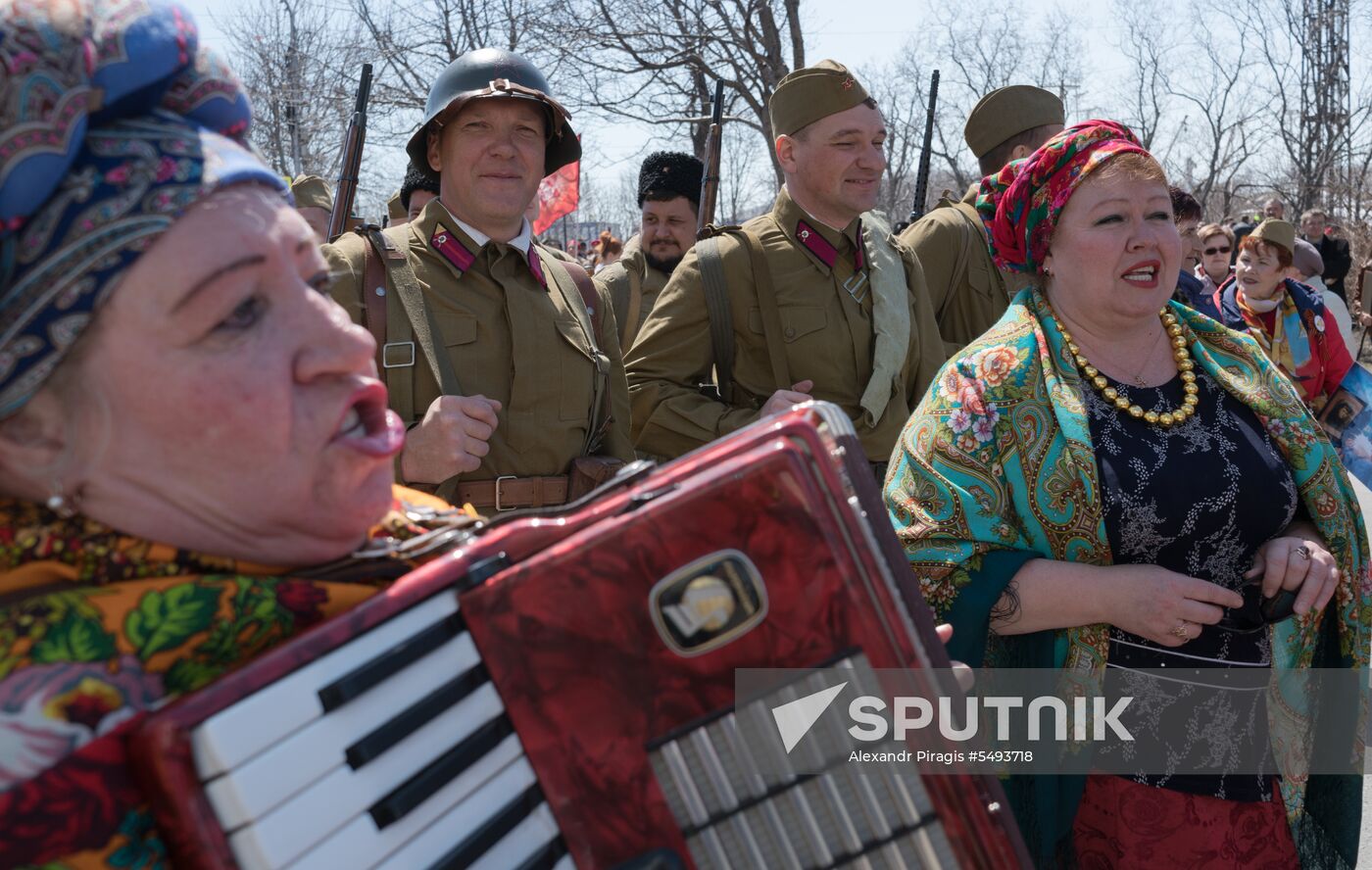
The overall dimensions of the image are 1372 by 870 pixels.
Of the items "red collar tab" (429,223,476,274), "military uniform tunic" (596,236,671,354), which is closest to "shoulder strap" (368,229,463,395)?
"red collar tab" (429,223,476,274)

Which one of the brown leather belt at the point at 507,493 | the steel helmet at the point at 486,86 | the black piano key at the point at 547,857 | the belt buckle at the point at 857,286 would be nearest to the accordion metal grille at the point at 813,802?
the black piano key at the point at 547,857

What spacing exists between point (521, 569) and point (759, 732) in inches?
12.6

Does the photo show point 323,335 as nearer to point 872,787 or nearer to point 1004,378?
point 872,787

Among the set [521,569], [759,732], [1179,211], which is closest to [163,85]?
[521,569]

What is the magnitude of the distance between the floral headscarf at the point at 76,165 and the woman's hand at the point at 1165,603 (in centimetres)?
176

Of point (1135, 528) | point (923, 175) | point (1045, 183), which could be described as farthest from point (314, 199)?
point (1135, 528)

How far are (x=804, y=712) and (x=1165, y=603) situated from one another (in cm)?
120

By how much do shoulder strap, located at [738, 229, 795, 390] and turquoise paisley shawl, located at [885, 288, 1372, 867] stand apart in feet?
3.99

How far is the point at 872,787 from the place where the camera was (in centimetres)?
126

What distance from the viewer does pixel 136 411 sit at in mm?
1141

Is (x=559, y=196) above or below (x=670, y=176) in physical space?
above

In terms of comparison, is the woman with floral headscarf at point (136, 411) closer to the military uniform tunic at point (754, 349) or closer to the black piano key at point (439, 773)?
the black piano key at point (439, 773)

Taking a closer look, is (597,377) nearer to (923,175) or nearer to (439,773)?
(439,773)

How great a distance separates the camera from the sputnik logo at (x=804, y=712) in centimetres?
125
